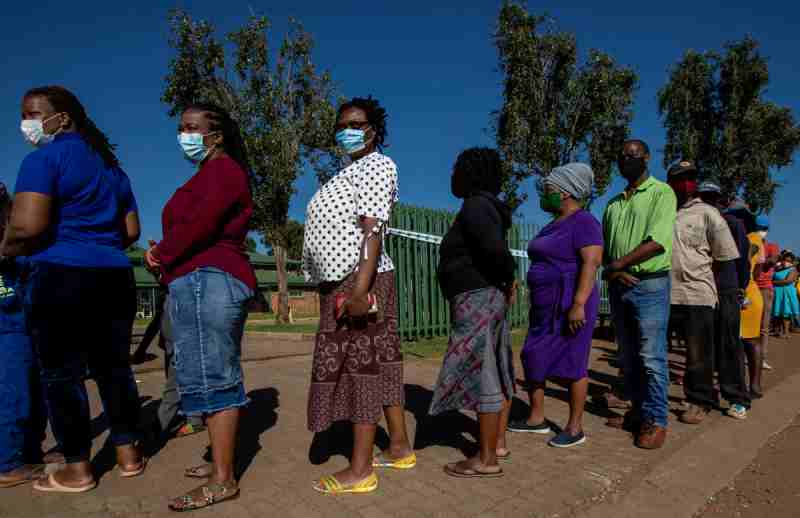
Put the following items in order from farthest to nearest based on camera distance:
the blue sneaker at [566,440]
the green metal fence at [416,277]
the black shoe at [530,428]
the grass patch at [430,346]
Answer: the green metal fence at [416,277], the grass patch at [430,346], the black shoe at [530,428], the blue sneaker at [566,440]

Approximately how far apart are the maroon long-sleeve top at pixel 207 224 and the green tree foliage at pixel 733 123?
24905 millimetres

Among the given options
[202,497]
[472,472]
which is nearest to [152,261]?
[202,497]

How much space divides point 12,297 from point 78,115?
1.07 metres

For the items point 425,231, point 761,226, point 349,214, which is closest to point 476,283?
point 349,214

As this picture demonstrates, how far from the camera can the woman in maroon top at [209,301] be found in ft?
7.98

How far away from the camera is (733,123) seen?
2253cm

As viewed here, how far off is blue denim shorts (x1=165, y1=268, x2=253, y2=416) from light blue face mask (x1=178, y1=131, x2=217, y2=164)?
614 millimetres

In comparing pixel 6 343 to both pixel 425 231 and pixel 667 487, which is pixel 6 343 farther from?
pixel 425 231

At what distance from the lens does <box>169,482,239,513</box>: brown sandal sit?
7.90 feet

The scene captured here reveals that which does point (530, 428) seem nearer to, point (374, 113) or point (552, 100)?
point (374, 113)

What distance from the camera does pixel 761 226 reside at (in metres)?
5.55

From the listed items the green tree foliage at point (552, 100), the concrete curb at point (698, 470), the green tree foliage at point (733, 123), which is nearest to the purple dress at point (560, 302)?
the concrete curb at point (698, 470)

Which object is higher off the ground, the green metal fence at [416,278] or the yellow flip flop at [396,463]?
the green metal fence at [416,278]

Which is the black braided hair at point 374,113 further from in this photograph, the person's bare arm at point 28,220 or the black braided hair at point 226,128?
the person's bare arm at point 28,220
